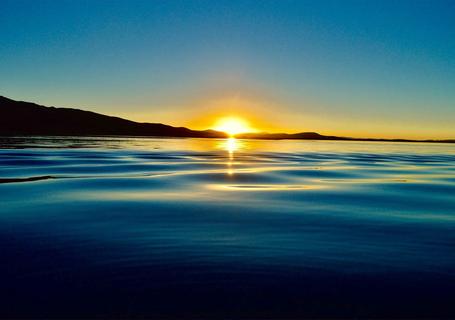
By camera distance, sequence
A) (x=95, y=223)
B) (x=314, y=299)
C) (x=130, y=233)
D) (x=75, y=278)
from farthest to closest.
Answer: (x=95, y=223) < (x=130, y=233) < (x=75, y=278) < (x=314, y=299)

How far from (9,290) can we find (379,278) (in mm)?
4033

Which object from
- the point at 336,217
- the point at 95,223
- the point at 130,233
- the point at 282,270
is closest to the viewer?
the point at 282,270

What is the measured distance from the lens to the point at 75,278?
4.56 metres

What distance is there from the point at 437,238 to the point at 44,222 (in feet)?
22.6

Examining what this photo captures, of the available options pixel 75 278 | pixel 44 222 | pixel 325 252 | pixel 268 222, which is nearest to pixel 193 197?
pixel 268 222

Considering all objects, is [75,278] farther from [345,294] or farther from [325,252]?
[325,252]

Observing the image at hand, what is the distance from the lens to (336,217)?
28.0ft

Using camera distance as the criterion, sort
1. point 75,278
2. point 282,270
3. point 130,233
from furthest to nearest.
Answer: point 130,233
point 282,270
point 75,278

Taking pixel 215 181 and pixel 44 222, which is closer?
pixel 44 222

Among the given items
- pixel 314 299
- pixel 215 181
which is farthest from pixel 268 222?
pixel 215 181

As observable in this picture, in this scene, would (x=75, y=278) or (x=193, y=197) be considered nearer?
(x=75, y=278)

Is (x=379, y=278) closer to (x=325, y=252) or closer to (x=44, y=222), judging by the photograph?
(x=325, y=252)

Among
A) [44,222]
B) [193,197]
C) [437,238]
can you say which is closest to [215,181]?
[193,197]

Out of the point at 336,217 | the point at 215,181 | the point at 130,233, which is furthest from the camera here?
the point at 215,181
